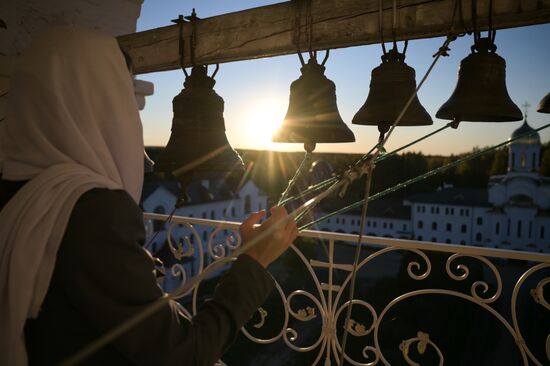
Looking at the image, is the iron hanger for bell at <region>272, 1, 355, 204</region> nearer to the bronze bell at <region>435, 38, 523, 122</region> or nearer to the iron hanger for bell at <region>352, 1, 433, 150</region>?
the iron hanger for bell at <region>352, 1, 433, 150</region>

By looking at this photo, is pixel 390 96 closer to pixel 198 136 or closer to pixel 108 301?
pixel 198 136

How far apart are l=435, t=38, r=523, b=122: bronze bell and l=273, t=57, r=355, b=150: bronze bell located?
47 cm

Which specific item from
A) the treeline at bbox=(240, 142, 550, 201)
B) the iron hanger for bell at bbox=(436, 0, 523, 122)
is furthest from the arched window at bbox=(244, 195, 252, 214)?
the iron hanger for bell at bbox=(436, 0, 523, 122)

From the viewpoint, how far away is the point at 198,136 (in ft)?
6.23

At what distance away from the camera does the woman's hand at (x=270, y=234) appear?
3.56ft

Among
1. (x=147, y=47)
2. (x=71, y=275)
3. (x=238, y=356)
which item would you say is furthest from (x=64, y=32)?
(x=238, y=356)

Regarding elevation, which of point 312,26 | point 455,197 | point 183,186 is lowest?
point 455,197

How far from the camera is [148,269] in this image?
857 millimetres

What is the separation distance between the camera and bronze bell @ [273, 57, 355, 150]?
5.79 ft

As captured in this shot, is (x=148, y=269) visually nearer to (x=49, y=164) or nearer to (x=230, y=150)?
(x=49, y=164)

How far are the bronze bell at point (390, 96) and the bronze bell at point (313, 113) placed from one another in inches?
5.2

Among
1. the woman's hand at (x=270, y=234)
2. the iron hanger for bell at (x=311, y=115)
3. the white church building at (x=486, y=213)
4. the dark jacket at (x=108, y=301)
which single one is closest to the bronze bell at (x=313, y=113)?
the iron hanger for bell at (x=311, y=115)

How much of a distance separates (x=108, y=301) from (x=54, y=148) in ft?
1.20

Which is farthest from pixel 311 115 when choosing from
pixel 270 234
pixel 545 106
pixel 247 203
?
pixel 247 203
